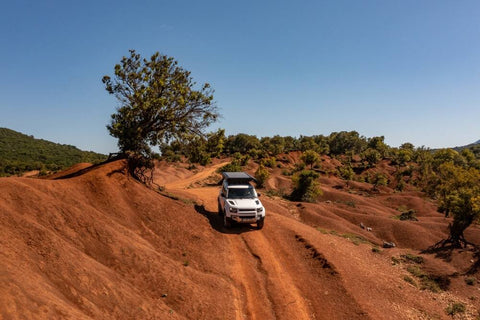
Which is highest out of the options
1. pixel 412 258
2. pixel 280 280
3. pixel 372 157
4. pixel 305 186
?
pixel 372 157

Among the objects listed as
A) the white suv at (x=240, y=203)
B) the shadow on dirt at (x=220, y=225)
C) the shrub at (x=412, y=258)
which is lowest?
the shrub at (x=412, y=258)

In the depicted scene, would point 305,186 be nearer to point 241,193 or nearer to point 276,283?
point 241,193

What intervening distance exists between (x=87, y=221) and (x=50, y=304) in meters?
5.44

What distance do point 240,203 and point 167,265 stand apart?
18.9ft

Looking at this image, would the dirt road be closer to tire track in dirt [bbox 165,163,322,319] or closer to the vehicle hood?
tire track in dirt [bbox 165,163,322,319]

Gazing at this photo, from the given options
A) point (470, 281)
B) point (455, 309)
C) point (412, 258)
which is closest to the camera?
point (455, 309)

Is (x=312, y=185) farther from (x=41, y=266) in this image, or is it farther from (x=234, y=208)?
(x=41, y=266)

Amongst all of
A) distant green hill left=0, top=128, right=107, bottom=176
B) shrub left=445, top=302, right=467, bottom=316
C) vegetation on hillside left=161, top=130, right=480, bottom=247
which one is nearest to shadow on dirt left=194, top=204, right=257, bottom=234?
vegetation on hillside left=161, top=130, right=480, bottom=247

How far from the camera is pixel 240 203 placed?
14.9 m

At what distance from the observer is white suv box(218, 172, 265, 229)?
Answer: 14711mm

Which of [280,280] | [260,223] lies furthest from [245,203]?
[280,280]

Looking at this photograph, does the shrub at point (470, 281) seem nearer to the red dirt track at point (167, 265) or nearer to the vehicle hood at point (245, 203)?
the red dirt track at point (167, 265)

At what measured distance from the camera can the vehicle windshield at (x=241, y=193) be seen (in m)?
15.7

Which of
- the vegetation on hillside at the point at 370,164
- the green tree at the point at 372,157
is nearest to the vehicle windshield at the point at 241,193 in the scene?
the vegetation on hillside at the point at 370,164
